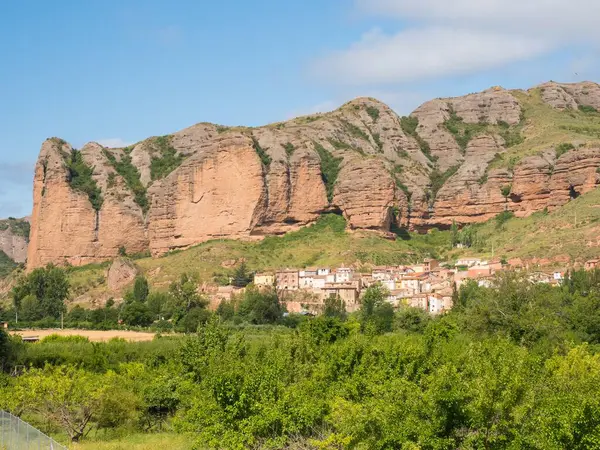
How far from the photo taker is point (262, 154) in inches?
5037

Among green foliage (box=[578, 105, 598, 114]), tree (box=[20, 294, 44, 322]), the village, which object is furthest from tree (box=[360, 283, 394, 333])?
green foliage (box=[578, 105, 598, 114])

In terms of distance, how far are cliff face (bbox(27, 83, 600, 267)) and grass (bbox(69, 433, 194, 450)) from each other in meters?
79.9

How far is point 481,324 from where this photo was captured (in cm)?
5841

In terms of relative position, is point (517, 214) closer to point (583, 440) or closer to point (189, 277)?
point (189, 277)

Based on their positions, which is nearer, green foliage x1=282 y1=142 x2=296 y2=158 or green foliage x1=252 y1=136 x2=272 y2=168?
green foliage x1=252 y1=136 x2=272 y2=168

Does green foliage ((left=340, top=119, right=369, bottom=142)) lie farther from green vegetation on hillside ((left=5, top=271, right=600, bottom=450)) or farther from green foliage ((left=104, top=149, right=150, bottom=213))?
green vegetation on hillside ((left=5, top=271, right=600, bottom=450))

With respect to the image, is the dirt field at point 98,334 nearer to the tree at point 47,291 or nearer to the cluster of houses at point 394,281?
the tree at point 47,291

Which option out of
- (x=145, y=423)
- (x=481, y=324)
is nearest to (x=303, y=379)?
(x=145, y=423)

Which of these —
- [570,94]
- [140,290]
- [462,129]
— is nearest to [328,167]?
[462,129]

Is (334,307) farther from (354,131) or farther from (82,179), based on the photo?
(354,131)

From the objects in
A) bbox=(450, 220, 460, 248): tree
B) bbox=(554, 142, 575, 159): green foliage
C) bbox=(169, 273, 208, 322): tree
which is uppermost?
bbox=(554, 142, 575, 159): green foliage

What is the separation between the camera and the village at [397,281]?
90.9 metres

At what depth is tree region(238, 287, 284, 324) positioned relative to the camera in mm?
87438

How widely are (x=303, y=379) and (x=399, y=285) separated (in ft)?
202
